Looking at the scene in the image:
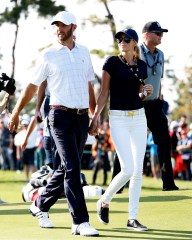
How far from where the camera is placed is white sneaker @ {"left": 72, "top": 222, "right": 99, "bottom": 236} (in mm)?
8961

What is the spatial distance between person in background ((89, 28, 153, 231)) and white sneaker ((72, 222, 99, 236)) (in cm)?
61

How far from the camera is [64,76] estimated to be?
9188 mm

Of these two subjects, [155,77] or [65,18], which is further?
[155,77]

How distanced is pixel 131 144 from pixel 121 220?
4.12 feet

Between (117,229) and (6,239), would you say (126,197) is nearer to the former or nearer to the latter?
(117,229)

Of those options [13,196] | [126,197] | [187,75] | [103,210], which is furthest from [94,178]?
[187,75]

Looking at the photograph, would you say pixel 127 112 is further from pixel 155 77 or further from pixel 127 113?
pixel 155 77

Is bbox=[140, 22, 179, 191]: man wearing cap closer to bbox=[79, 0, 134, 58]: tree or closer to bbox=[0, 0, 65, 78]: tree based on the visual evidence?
bbox=[79, 0, 134, 58]: tree

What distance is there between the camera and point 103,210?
9.77 metres

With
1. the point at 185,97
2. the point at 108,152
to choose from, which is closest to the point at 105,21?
the point at 108,152

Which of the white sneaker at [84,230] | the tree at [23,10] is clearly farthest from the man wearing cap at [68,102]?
the tree at [23,10]

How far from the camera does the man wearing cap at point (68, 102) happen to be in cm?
911

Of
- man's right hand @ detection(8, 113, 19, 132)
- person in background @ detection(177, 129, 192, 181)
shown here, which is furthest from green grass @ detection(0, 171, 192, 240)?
person in background @ detection(177, 129, 192, 181)

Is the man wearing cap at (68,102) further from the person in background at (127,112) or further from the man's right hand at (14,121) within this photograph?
the person in background at (127,112)
